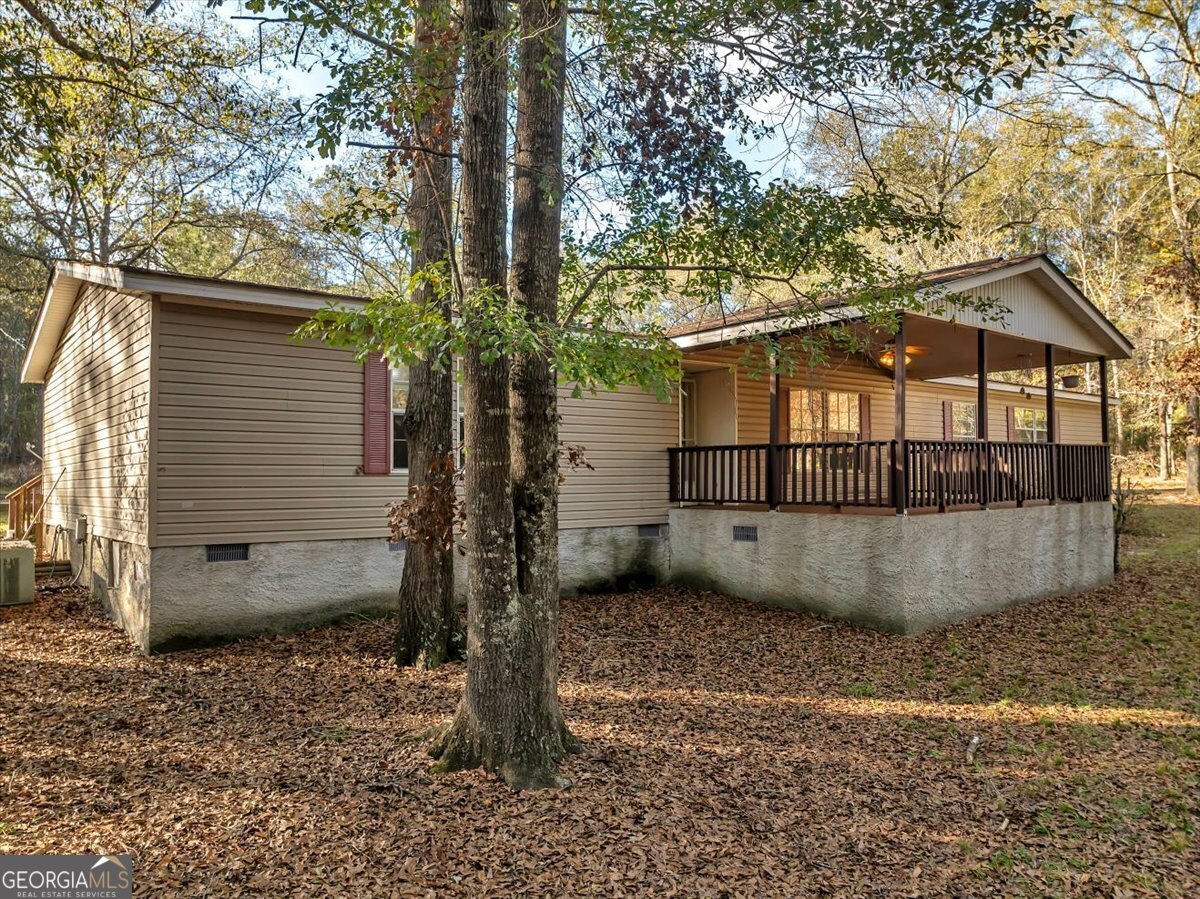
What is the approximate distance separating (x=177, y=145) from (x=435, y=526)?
8299 millimetres

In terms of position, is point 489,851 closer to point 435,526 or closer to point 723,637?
point 435,526

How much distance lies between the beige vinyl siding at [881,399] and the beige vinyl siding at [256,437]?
5129mm

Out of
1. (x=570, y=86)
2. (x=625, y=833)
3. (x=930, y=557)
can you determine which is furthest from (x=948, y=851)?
(x=570, y=86)

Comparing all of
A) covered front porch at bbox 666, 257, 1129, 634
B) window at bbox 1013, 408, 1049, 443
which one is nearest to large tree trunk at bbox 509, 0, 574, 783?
covered front porch at bbox 666, 257, 1129, 634

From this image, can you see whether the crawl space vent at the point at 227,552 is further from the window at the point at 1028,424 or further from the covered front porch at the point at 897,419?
the window at the point at 1028,424

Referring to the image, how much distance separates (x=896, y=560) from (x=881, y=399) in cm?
681

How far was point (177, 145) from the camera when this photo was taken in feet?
35.9

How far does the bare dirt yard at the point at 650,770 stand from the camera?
11.7ft

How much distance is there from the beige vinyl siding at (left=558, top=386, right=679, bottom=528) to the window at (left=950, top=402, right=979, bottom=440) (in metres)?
8.25

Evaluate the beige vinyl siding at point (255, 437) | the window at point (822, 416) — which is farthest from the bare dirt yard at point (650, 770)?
the window at point (822, 416)

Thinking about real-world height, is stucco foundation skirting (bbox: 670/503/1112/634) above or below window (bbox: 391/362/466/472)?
below

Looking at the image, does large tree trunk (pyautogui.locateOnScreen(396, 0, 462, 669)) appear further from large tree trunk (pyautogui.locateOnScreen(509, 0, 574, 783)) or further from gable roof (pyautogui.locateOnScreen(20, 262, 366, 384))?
large tree trunk (pyautogui.locateOnScreen(509, 0, 574, 783))

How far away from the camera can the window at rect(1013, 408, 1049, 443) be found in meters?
17.4

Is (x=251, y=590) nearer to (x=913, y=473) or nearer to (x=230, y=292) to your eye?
(x=230, y=292)
